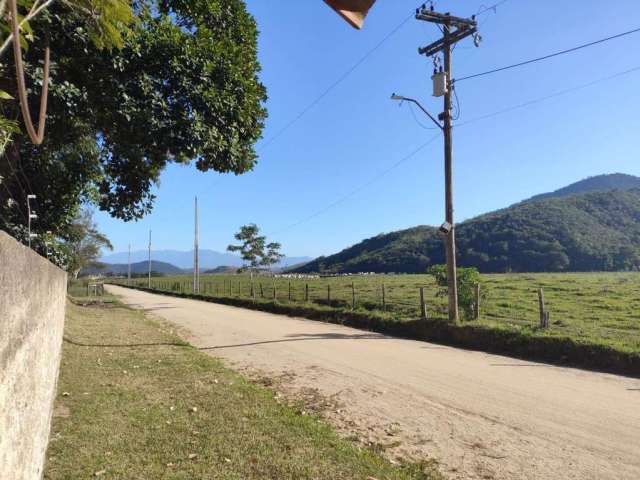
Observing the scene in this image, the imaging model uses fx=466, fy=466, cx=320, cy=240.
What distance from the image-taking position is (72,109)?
A: 643 centimetres

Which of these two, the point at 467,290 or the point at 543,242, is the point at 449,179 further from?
the point at 543,242

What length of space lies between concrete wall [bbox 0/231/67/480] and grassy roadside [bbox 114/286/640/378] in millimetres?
9766

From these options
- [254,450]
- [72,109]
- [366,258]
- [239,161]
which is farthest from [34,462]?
[366,258]

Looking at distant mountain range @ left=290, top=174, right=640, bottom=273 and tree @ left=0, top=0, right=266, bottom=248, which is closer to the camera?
tree @ left=0, top=0, right=266, bottom=248

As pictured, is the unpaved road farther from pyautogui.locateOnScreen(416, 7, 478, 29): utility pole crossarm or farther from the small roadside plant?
pyautogui.locateOnScreen(416, 7, 478, 29): utility pole crossarm

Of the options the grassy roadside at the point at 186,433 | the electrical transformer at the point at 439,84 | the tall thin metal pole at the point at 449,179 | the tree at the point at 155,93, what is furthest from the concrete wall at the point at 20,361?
the electrical transformer at the point at 439,84

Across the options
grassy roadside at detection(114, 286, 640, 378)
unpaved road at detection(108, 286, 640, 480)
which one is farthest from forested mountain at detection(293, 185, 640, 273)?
unpaved road at detection(108, 286, 640, 480)

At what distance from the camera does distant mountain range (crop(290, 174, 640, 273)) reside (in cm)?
7931

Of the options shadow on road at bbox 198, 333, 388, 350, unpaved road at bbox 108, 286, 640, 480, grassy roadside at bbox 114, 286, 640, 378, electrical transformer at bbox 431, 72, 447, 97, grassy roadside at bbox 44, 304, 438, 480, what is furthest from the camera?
electrical transformer at bbox 431, 72, 447, 97

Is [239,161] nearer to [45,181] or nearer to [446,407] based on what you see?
[45,181]

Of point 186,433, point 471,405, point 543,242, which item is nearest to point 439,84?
point 471,405

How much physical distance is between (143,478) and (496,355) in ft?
29.7

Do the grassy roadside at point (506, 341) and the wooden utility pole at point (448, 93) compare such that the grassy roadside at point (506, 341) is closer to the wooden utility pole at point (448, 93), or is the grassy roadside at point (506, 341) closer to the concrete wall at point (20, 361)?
the wooden utility pole at point (448, 93)

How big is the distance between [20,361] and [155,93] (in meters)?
5.24
